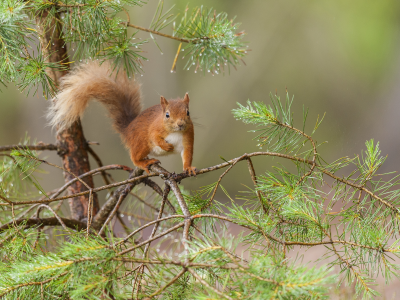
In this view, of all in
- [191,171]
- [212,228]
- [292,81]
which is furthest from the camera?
[292,81]

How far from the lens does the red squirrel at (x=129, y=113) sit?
84 centimetres

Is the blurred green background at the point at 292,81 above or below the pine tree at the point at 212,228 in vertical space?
above

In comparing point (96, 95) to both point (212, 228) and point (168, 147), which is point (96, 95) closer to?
point (168, 147)

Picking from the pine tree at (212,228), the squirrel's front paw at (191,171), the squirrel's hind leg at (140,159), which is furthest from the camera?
the squirrel's hind leg at (140,159)

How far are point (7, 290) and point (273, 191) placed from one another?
0.41 m

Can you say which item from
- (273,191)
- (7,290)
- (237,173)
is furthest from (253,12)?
(7,290)

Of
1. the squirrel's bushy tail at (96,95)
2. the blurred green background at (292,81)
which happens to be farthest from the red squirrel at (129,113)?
the blurred green background at (292,81)

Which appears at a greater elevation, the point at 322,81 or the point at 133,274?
the point at 322,81

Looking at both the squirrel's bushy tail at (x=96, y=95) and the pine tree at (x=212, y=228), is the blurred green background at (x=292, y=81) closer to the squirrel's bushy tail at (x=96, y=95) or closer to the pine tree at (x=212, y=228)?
the squirrel's bushy tail at (x=96, y=95)

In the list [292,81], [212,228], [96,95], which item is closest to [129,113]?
[96,95]

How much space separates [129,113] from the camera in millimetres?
999

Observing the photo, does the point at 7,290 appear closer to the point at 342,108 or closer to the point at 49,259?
the point at 49,259

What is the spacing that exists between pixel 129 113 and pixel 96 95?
0.13 m

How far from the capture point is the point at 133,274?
0.54 m
